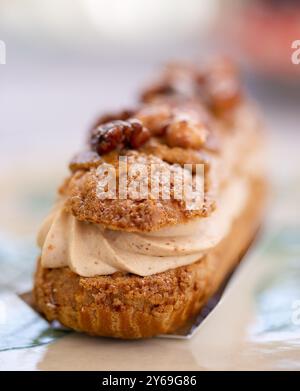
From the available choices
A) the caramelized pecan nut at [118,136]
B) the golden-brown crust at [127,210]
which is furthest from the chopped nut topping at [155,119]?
the golden-brown crust at [127,210]

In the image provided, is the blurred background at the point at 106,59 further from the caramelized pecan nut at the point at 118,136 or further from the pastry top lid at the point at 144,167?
the caramelized pecan nut at the point at 118,136

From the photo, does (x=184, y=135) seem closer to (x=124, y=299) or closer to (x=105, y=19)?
(x=124, y=299)

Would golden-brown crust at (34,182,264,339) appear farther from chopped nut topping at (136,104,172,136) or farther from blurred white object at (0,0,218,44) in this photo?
blurred white object at (0,0,218,44)

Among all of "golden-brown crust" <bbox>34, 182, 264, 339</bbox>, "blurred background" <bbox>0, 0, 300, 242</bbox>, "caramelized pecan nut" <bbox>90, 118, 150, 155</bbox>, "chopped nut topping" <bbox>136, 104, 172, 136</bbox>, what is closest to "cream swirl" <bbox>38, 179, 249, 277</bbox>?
"golden-brown crust" <bbox>34, 182, 264, 339</bbox>

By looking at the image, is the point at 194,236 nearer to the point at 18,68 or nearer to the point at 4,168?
the point at 4,168

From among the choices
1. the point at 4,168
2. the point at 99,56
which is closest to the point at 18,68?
the point at 99,56

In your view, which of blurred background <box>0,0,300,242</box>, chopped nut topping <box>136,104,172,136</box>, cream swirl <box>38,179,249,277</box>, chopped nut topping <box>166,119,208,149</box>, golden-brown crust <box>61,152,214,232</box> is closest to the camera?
golden-brown crust <box>61,152,214,232</box>
